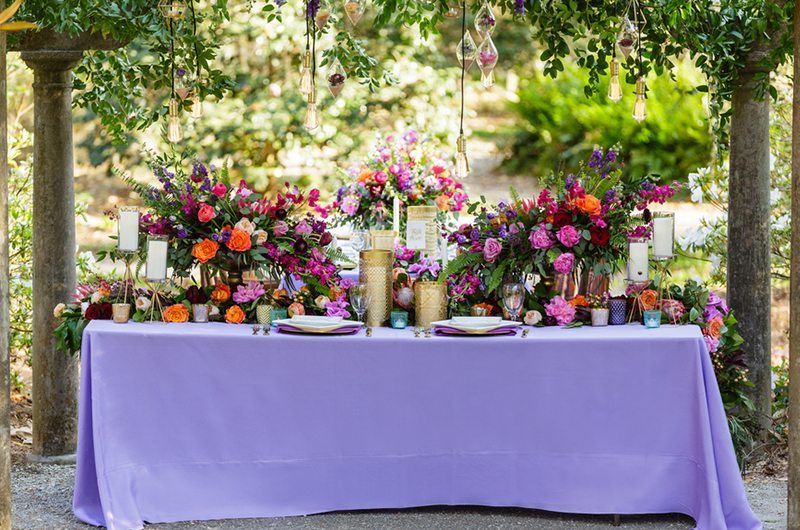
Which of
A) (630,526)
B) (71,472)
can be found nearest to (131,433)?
(71,472)

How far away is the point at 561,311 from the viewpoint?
4332 millimetres

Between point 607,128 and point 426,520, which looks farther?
point 607,128

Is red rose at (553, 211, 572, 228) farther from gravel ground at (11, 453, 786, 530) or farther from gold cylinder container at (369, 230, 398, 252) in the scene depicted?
gravel ground at (11, 453, 786, 530)

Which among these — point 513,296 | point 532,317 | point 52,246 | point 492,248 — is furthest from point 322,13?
point 52,246

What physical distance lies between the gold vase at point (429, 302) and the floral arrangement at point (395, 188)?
2126mm

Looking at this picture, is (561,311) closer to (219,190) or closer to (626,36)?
(626,36)

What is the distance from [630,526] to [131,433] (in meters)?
1.92

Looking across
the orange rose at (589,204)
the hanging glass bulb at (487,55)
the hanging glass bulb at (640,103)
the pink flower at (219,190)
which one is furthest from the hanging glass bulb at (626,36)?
the pink flower at (219,190)

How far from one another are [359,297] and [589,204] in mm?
967

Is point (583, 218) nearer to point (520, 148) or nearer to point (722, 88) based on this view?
point (722, 88)

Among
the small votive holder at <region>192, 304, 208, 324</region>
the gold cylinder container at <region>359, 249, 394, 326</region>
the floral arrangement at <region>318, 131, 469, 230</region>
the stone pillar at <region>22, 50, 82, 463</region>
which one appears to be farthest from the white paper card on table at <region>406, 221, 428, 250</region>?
the stone pillar at <region>22, 50, 82, 463</region>

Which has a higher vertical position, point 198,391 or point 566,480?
point 198,391

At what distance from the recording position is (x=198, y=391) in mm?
4176

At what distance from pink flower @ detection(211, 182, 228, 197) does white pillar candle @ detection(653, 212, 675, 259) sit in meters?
1.72
